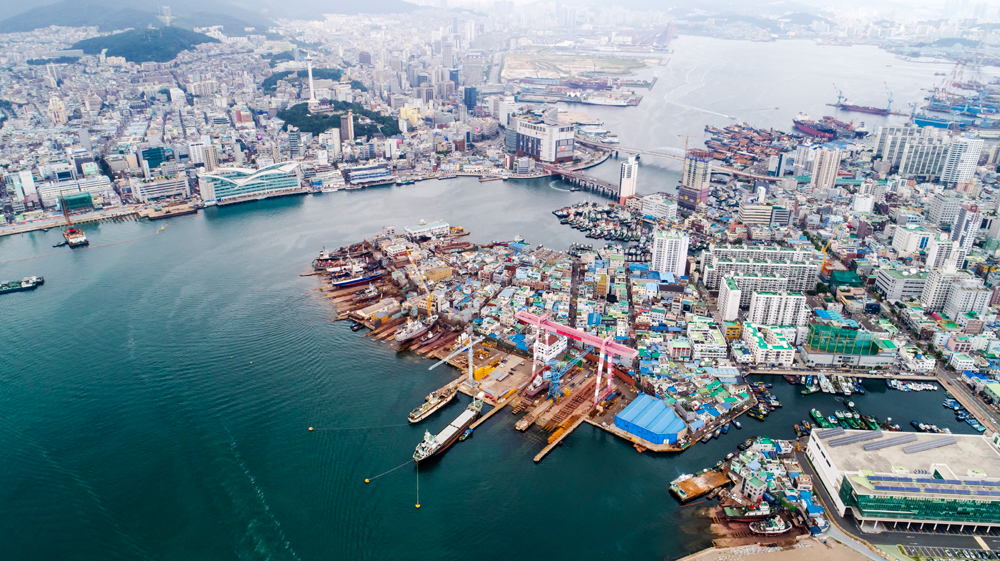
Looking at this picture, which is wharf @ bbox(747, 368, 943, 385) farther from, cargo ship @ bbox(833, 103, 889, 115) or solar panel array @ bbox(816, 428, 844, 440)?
cargo ship @ bbox(833, 103, 889, 115)

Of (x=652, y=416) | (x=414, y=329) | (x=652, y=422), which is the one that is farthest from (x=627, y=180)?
(x=652, y=422)

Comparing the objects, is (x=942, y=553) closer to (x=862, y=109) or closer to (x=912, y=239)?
(x=912, y=239)

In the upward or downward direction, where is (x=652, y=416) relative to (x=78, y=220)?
upward

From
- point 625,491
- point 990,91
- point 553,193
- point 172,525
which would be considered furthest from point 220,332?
point 990,91

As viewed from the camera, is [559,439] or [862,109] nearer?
[559,439]

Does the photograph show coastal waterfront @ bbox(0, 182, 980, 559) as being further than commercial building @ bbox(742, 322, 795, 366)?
No

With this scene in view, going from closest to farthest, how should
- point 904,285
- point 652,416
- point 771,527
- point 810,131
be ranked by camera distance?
1. point 771,527
2. point 652,416
3. point 904,285
4. point 810,131

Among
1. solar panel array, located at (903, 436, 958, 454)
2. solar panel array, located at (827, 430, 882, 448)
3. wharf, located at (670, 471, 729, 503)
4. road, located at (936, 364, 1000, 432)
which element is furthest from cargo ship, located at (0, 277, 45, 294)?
road, located at (936, 364, 1000, 432)
